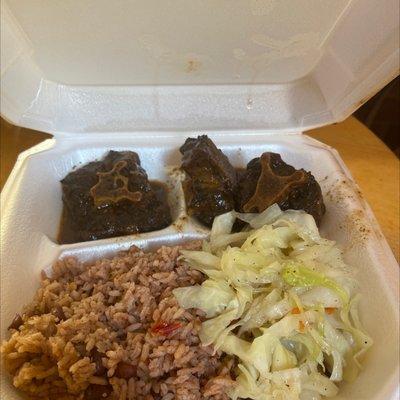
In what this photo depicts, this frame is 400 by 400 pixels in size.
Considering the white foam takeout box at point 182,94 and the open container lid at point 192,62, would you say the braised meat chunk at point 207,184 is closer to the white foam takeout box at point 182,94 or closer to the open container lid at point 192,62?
the white foam takeout box at point 182,94

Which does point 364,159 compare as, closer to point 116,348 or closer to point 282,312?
point 282,312

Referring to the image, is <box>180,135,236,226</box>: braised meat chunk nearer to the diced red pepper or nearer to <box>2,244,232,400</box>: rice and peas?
<box>2,244,232,400</box>: rice and peas

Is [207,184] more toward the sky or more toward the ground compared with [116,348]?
more toward the sky

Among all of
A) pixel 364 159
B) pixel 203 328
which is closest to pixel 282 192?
pixel 203 328

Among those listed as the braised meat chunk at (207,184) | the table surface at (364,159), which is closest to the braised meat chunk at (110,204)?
the braised meat chunk at (207,184)

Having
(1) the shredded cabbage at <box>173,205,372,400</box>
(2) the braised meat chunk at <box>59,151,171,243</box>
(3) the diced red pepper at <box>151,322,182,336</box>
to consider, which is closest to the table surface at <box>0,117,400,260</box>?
(2) the braised meat chunk at <box>59,151,171,243</box>
